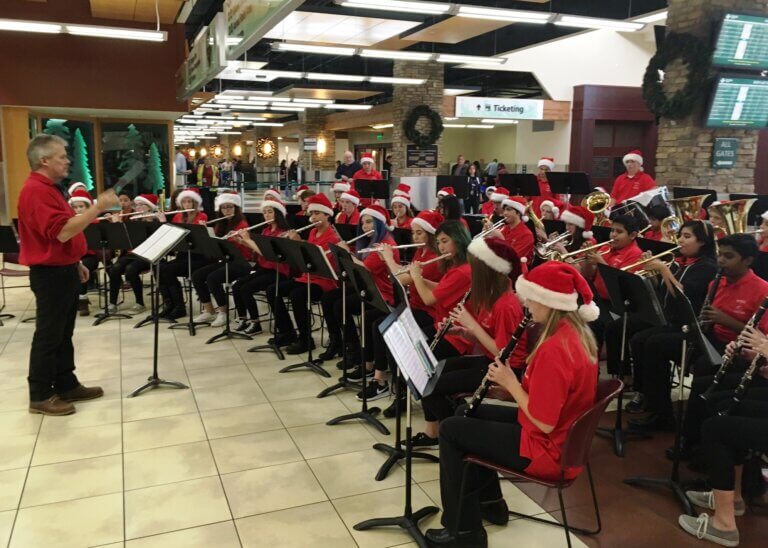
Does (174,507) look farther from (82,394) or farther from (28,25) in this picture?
(28,25)

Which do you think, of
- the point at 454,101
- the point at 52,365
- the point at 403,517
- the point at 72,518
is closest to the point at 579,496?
the point at 403,517

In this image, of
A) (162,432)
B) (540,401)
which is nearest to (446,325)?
(540,401)

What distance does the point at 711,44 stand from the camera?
7473 millimetres

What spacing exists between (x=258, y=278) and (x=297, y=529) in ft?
12.2

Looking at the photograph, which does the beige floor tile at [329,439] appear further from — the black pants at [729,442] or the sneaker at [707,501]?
the black pants at [729,442]

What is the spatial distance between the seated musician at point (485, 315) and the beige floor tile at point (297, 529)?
2.68 ft

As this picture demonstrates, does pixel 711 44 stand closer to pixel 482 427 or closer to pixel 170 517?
pixel 482 427

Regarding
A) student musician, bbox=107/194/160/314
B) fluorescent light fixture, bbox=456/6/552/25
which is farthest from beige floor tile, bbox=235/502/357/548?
fluorescent light fixture, bbox=456/6/552/25

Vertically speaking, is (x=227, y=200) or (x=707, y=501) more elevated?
(x=227, y=200)

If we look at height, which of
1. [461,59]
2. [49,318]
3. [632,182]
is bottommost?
[49,318]

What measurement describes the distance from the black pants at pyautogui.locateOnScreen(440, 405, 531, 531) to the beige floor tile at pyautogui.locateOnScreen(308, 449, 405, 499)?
713 mm

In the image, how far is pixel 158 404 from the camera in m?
4.60

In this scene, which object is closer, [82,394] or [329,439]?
[329,439]

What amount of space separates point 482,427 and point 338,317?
9.68 ft
